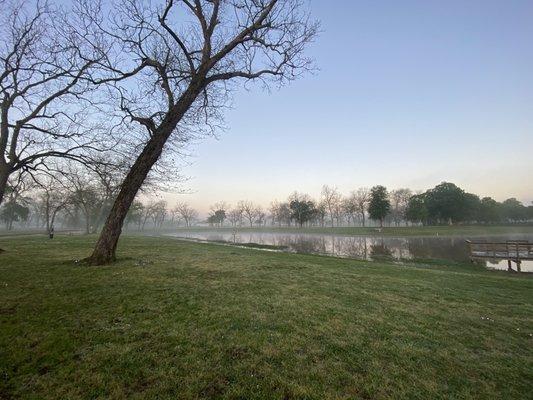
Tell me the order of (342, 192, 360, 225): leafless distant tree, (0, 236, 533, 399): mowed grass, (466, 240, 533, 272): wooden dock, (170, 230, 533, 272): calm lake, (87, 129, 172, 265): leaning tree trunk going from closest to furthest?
(0, 236, 533, 399): mowed grass, (87, 129, 172, 265): leaning tree trunk, (466, 240, 533, 272): wooden dock, (170, 230, 533, 272): calm lake, (342, 192, 360, 225): leafless distant tree

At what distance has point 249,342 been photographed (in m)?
4.24

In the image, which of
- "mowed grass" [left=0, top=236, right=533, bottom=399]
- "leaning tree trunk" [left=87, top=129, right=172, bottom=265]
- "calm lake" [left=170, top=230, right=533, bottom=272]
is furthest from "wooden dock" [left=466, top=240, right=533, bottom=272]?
"leaning tree trunk" [left=87, top=129, right=172, bottom=265]

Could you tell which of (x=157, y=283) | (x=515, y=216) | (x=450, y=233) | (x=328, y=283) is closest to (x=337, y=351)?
(x=328, y=283)

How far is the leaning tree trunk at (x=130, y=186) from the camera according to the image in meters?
9.59

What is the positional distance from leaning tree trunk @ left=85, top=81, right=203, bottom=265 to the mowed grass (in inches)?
→ 88.4

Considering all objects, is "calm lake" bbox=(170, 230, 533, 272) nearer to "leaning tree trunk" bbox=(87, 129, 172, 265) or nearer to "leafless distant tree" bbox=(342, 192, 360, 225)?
"leaning tree trunk" bbox=(87, 129, 172, 265)

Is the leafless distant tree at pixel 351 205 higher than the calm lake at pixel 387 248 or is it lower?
higher

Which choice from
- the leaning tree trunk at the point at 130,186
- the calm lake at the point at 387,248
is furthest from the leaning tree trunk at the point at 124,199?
the calm lake at the point at 387,248

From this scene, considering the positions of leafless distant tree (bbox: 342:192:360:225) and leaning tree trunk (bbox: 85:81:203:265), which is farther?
leafless distant tree (bbox: 342:192:360:225)

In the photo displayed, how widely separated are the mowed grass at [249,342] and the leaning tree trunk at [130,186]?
2.25 meters

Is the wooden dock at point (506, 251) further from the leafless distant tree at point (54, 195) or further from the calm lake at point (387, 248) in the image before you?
the leafless distant tree at point (54, 195)

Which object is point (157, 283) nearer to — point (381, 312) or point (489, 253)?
point (381, 312)

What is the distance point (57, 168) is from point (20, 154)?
162 cm

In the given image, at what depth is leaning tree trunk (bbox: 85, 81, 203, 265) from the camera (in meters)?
9.59
